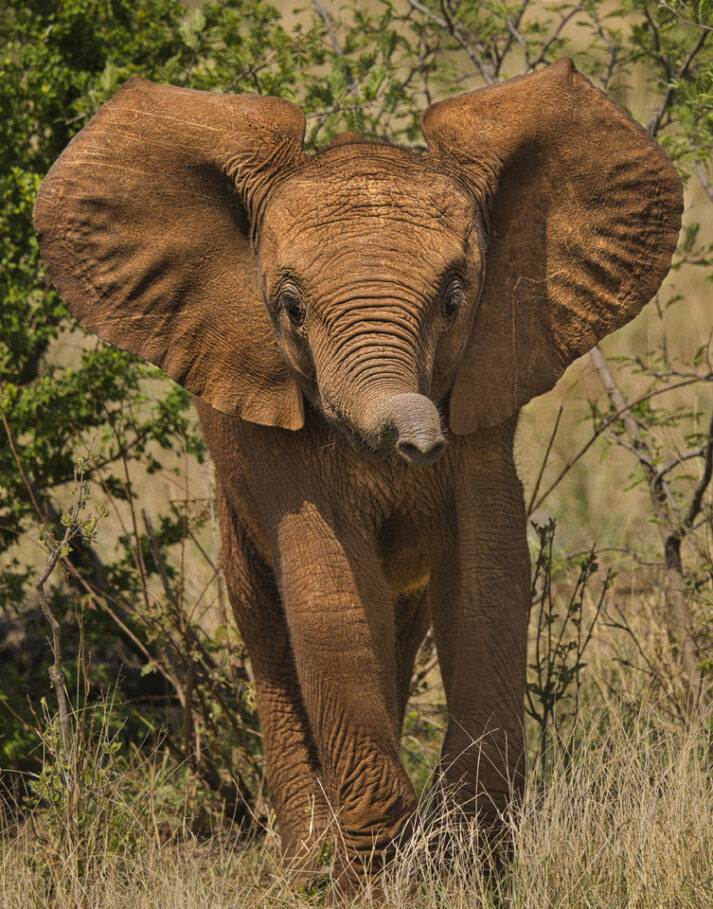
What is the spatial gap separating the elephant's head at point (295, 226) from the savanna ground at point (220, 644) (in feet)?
1.80

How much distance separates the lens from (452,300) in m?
4.13

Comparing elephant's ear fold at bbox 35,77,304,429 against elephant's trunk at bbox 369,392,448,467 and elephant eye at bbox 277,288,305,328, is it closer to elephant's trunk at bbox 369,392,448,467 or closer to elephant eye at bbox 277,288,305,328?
elephant eye at bbox 277,288,305,328

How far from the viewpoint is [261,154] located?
443cm

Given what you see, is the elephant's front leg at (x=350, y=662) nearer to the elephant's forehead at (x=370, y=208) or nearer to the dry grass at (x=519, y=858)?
the dry grass at (x=519, y=858)

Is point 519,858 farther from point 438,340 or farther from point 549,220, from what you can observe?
point 549,220

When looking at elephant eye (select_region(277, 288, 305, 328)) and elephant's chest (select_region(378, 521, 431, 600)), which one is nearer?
elephant eye (select_region(277, 288, 305, 328))

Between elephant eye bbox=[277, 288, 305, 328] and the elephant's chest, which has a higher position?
elephant eye bbox=[277, 288, 305, 328]

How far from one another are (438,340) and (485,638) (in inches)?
37.9

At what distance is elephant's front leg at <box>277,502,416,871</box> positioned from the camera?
14.5 feet

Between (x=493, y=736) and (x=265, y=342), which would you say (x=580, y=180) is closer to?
(x=265, y=342)

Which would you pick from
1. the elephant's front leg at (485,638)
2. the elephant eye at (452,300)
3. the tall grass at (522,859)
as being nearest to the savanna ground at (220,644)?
the tall grass at (522,859)

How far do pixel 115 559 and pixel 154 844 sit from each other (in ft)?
12.9

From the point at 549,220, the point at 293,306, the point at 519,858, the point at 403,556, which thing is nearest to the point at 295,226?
the point at 293,306

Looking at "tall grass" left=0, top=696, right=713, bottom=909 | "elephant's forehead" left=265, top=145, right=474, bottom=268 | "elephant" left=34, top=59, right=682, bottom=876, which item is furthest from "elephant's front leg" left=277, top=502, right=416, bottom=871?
"elephant's forehead" left=265, top=145, right=474, bottom=268
